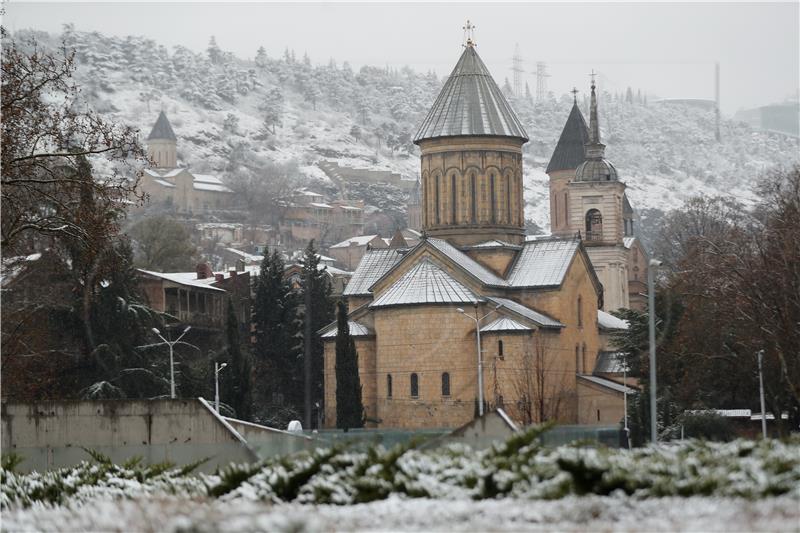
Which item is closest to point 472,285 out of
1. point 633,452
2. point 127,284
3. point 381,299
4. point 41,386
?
point 381,299

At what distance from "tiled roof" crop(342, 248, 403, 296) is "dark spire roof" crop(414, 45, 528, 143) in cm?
427

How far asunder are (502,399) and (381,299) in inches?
208

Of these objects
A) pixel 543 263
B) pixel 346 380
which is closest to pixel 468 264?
pixel 543 263

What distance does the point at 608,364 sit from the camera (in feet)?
196

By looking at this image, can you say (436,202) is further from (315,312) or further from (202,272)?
(202,272)

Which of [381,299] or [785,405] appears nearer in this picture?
[785,405]

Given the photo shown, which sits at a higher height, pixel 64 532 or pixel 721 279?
pixel 721 279

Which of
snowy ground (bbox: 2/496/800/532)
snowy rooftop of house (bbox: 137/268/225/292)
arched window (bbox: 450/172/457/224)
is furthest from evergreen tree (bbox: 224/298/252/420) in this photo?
snowy ground (bbox: 2/496/800/532)

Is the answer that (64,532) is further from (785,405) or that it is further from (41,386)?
(785,405)

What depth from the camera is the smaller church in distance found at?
52.6 metres

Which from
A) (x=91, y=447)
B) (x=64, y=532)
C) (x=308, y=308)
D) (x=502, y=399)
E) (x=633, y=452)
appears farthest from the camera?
(x=308, y=308)

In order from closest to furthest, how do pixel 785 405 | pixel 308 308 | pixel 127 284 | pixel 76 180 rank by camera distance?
pixel 76 180, pixel 785 405, pixel 127 284, pixel 308 308

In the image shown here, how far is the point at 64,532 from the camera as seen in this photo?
1408cm

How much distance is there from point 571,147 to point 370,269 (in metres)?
27.0
